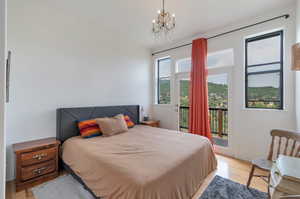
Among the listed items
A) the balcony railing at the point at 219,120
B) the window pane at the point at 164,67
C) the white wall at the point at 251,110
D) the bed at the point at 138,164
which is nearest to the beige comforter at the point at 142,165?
the bed at the point at 138,164

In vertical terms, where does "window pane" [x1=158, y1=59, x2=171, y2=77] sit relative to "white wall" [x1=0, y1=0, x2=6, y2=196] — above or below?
above

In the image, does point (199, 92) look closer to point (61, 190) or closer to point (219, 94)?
point (219, 94)

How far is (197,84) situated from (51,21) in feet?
10.7

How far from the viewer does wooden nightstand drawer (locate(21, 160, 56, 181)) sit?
2.05 metres

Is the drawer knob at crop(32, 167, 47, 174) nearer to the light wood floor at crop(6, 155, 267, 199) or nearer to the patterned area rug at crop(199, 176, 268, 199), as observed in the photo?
the light wood floor at crop(6, 155, 267, 199)

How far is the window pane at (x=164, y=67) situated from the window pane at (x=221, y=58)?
1.25 metres

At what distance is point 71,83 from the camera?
113 inches

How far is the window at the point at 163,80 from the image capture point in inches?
174

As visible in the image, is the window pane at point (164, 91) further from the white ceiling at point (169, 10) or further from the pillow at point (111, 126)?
the pillow at point (111, 126)

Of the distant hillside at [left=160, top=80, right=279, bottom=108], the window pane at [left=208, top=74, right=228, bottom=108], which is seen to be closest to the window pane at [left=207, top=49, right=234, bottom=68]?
the window pane at [left=208, top=74, right=228, bottom=108]

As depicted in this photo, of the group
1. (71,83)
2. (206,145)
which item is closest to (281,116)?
(206,145)

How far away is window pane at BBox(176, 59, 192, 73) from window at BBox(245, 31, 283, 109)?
1311 mm

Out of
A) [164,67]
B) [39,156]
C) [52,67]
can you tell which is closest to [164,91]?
[164,67]

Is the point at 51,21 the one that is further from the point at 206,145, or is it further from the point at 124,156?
the point at 206,145
